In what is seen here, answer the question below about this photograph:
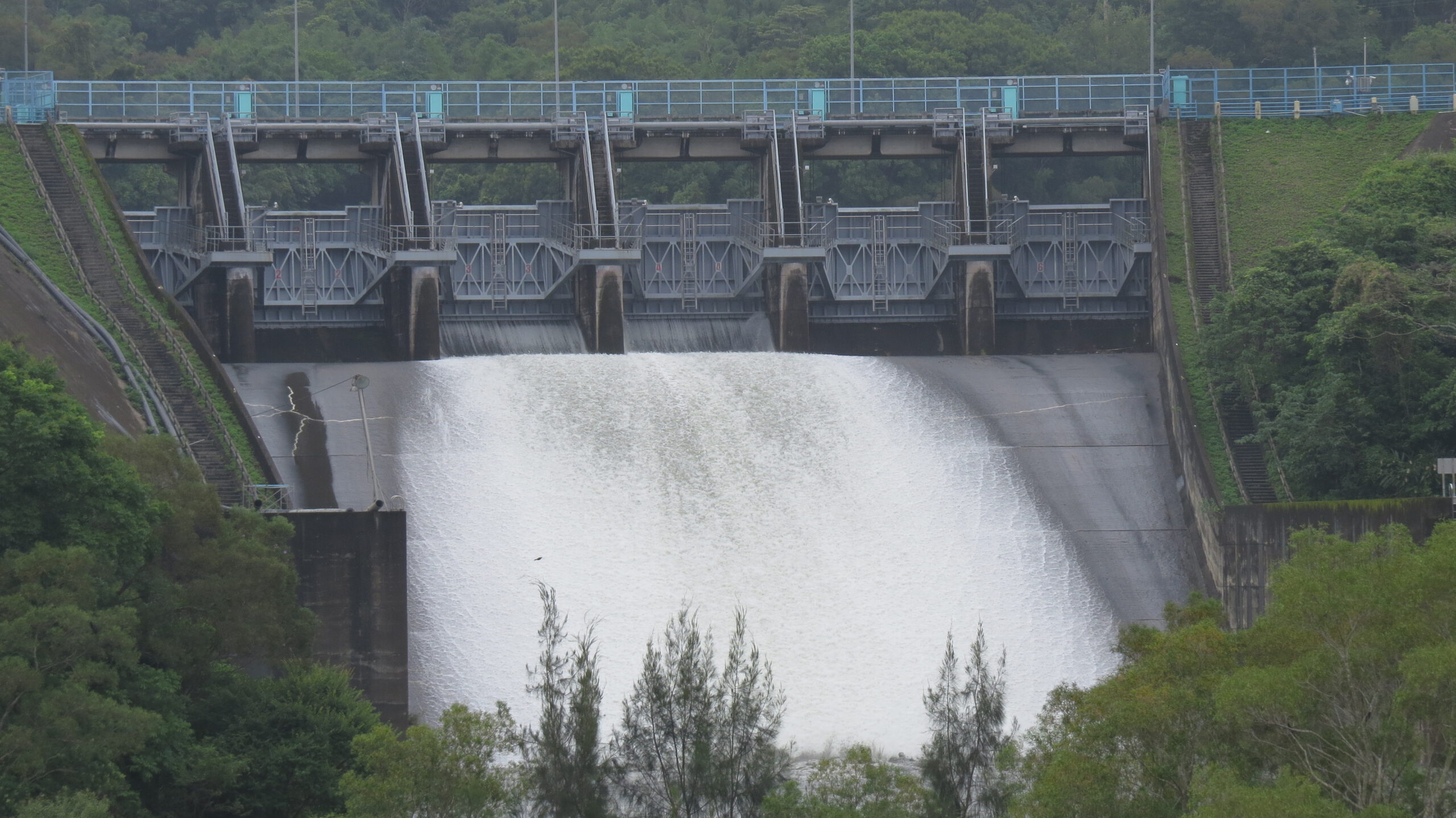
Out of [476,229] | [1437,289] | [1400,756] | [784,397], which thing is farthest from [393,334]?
[1400,756]

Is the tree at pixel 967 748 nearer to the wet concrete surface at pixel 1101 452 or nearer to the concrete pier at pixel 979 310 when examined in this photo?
the wet concrete surface at pixel 1101 452

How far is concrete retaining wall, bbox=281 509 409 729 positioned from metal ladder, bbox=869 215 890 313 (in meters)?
24.6

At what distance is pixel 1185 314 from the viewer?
5334 centimetres

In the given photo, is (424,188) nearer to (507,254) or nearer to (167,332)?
(507,254)

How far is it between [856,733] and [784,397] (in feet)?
45.7

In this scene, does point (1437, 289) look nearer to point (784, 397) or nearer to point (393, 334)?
point (784, 397)

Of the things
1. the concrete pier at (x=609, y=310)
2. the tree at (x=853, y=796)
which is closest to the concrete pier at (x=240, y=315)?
the concrete pier at (x=609, y=310)

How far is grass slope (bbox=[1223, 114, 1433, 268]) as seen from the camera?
2188 inches

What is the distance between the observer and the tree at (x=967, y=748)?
29.8 m

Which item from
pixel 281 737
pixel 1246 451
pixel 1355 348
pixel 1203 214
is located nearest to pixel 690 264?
pixel 1203 214

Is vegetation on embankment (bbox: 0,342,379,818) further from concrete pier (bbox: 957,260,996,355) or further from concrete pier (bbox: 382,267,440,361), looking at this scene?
concrete pier (bbox: 957,260,996,355)

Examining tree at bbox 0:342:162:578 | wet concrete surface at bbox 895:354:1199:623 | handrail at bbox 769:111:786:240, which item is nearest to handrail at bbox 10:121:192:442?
tree at bbox 0:342:162:578

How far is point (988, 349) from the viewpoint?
59750 millimetres

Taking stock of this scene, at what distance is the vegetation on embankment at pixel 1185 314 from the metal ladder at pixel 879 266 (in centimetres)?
801
